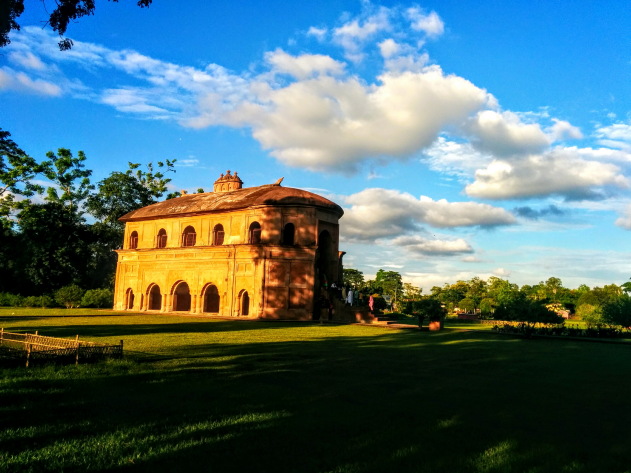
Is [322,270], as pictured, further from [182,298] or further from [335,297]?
[182,298]

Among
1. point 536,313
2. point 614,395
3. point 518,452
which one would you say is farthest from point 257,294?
point 518,452

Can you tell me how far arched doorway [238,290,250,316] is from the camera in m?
32.5

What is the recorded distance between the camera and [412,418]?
710 cm

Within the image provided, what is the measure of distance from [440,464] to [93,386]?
606cm

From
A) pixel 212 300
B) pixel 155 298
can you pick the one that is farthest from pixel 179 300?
pixel 155 298

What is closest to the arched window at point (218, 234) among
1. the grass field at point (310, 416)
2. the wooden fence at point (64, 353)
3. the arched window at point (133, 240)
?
the arched window at point (133, 240)

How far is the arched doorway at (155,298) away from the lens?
38800 millimetres

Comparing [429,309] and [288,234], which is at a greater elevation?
[288,234]

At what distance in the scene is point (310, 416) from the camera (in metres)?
7.01

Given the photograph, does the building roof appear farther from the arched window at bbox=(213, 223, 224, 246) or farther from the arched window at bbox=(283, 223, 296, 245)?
the arched window at bbox=(283, 223, 296, 245)

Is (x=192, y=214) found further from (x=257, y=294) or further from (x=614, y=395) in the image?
(x=614, y=395)

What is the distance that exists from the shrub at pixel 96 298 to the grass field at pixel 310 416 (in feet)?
107

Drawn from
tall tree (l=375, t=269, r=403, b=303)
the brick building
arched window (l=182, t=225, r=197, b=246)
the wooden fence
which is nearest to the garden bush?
the brick building

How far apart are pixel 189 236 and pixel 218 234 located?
334cm
